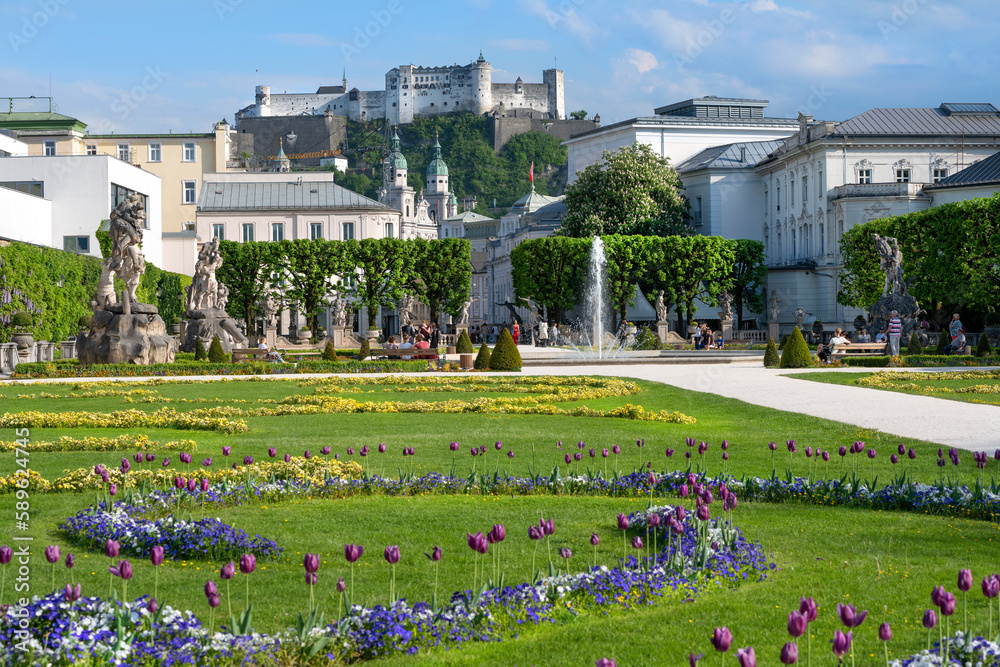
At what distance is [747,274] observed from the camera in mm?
64625

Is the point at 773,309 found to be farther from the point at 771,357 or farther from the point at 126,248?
the point at 126,248

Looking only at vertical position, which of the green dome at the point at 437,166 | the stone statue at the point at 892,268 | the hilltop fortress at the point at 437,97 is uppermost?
the hilltop fortress at the point at 437,97

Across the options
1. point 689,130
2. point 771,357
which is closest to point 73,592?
point 771,357

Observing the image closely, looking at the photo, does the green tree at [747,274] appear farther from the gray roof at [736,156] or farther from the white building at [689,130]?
the white building at [689,130]

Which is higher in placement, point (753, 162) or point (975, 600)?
point (753, 162)

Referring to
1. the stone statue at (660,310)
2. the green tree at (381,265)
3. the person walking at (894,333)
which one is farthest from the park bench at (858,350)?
the green tree at (381,265)

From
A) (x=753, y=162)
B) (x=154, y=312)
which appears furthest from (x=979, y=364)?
(x=753, y=162)

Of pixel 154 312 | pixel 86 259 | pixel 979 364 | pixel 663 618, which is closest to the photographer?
pixel 663 618

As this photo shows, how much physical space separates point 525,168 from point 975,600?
575 ft

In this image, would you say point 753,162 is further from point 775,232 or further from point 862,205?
point 862,205

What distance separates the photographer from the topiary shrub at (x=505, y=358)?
33094mm

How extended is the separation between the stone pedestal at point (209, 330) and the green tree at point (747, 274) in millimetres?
30974

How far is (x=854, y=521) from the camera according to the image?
9.05 meters

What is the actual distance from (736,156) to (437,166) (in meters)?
112
